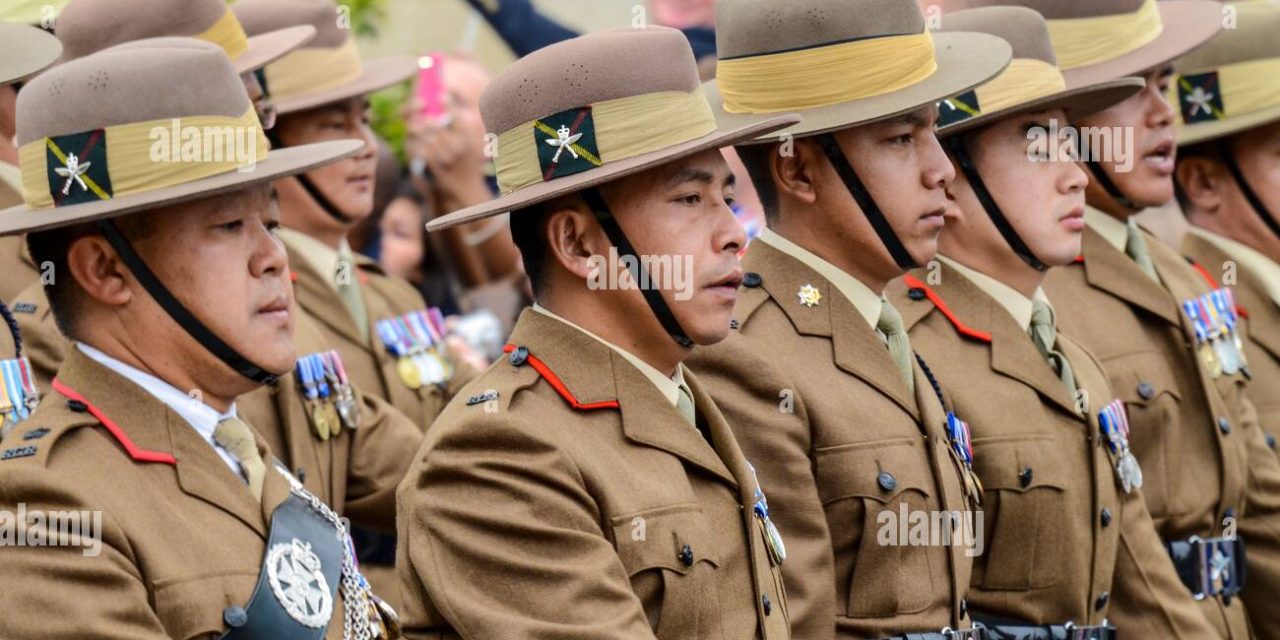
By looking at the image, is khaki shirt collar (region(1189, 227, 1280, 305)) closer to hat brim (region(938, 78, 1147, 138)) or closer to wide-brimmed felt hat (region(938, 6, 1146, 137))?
hat brim (region(938, 78, 1147, 138))

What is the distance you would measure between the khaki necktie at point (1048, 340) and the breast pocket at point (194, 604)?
2847mm

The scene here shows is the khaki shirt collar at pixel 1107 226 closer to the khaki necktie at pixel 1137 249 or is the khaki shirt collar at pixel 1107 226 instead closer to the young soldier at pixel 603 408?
the khaki necktie at pixel 1137 249

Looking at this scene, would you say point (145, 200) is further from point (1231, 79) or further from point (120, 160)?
point (1231, 79)

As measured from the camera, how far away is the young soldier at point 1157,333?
6676mm

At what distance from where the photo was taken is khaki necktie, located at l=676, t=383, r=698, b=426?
187 inches

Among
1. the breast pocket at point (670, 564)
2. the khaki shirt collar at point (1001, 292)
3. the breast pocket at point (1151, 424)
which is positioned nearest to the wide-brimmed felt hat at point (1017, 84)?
the khaki shirt collar at point (1001, 292)

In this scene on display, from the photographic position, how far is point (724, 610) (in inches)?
177

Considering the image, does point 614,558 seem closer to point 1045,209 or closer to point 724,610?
point 724,610

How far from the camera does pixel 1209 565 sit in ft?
22.0

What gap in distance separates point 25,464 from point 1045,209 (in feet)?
10.7

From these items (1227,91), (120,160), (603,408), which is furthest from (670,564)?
(1227,91)

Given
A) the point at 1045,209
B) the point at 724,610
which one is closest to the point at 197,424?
the point at 724,610

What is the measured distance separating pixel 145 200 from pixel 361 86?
3.11m

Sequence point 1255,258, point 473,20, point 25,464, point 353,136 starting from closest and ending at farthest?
point 25,464, point 353,136, point 1255,258, point 473,20
